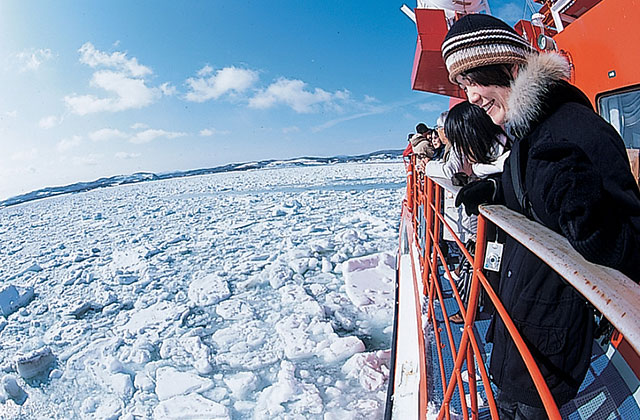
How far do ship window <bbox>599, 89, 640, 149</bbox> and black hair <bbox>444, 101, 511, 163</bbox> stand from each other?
0.81 meters

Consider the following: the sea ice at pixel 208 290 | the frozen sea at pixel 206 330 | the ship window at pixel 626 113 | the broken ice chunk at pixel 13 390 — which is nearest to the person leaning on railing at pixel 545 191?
the ship window at pixel 626 113

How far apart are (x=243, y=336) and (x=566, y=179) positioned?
3.03 m

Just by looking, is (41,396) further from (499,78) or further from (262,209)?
(262,209)

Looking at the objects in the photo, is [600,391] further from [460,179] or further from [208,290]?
[208,290]

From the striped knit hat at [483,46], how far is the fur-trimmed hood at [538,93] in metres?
0.08

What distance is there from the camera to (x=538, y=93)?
Answer: 2.57 feet

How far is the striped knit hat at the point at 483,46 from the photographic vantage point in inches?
36.1

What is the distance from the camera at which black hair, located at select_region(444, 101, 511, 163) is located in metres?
1.42

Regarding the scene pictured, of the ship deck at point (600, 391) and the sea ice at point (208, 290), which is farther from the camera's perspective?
the sea ice at point (208, 290)

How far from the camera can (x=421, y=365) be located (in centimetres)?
155

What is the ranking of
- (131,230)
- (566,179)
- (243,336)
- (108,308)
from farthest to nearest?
(131,230), (108,308), (243,336), (566,179)

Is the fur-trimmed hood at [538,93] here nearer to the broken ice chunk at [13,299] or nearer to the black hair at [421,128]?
the black hair at [421,128]

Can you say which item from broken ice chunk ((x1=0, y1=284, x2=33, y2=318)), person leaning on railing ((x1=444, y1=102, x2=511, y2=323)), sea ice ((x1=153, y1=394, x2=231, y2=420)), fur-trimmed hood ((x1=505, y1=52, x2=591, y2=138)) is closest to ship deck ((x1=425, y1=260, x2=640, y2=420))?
person leaning on railing ((x1=444, y1=102, x2=511, y2=323))

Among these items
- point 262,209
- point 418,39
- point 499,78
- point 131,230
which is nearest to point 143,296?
point 418,39
